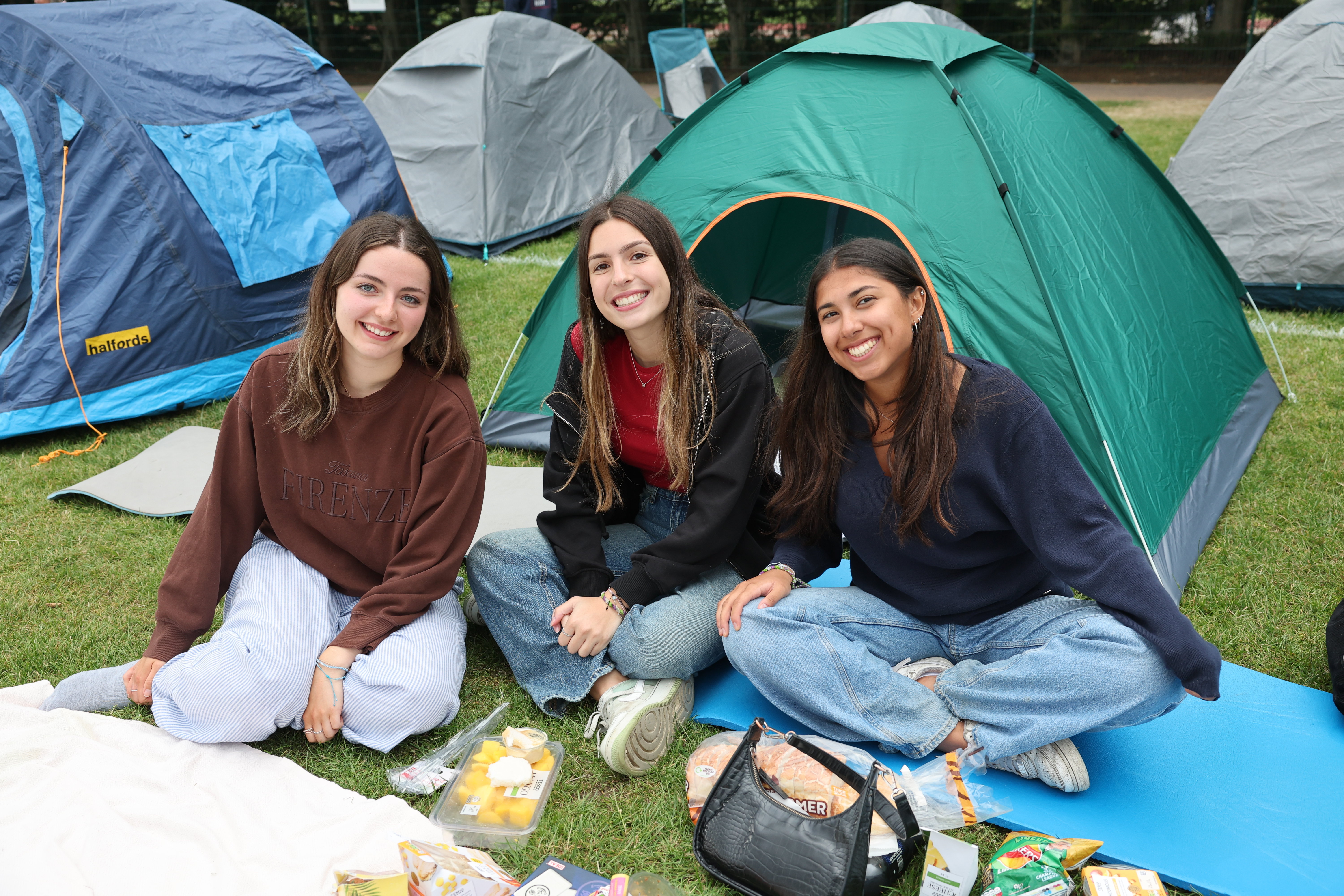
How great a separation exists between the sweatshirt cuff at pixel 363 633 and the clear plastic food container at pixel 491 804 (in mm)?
310

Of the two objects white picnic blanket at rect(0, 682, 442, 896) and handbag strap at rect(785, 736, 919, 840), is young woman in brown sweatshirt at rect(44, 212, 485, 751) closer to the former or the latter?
white picnic blanket at rect(0, 682, 442, 896)

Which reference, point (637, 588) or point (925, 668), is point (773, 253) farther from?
point (925, 668)

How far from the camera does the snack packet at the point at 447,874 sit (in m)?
1.53

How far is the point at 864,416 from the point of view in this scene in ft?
6.52

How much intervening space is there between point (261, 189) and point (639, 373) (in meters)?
2.87

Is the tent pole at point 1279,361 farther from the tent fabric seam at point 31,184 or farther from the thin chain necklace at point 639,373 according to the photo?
the tent fabric seam at point 31,184

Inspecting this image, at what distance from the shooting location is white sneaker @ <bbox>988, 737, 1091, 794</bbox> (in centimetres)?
182

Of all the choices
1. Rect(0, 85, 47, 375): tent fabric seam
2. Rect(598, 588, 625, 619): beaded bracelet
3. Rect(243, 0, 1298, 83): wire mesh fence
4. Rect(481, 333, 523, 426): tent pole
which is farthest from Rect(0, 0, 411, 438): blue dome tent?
Rect(243, 0, 1298, 83): wire mesh fence

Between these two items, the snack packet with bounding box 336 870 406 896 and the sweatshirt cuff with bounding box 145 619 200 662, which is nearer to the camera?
the snack packet with bounding box 336 870 406 896

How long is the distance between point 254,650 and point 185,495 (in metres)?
1.47

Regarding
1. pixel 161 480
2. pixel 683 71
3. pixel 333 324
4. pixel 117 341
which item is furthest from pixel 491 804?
pixel 683 71

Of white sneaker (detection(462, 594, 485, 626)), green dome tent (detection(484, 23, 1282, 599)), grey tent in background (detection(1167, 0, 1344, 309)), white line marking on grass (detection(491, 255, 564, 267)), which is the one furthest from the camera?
white line marking on grass (detection(491, 255, 564, 267))

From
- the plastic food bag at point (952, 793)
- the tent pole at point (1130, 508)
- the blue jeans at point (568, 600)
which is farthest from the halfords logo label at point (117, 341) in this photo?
the tent pole at point (1130, 508)

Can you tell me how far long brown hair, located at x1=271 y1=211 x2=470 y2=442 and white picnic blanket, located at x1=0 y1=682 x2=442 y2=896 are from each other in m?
0.70
